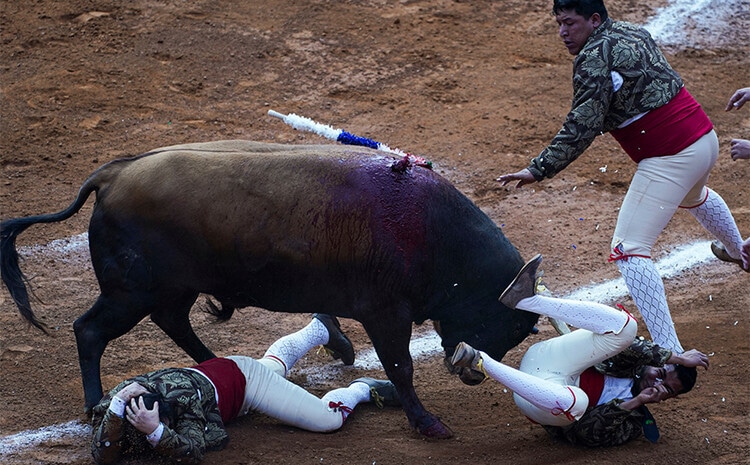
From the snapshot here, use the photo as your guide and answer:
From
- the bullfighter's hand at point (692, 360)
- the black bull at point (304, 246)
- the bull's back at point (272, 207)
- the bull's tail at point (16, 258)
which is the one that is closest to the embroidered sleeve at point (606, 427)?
the bullfighter's hand at point (692, 360)

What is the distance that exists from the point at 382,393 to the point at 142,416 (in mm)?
1693

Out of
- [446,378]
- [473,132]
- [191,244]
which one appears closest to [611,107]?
[446,378]

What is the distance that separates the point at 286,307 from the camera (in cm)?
558

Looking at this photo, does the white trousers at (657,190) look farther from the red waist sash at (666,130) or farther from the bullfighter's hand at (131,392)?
the bullfighter's hand at (131,392)

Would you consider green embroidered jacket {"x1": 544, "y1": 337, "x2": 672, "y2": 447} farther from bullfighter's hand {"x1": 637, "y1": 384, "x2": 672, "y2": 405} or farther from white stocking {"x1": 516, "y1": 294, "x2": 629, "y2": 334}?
white stocking {"x1": 516, "y1": 294, "x2": 629, "y2": 334}

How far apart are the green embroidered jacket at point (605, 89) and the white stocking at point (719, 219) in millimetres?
983

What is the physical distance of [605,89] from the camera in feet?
17.8

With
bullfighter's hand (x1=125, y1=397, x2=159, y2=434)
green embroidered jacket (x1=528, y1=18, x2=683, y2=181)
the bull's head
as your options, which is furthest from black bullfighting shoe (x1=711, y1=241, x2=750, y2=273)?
bullfighter's hand (x1=125, y1=397, x2=159, y2=434)

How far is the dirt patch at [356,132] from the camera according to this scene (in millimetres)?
5590

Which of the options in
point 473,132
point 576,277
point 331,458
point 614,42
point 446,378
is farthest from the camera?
point 473,132

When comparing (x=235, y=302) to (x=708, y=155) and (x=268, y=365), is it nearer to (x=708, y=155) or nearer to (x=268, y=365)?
(x=268, y=365)

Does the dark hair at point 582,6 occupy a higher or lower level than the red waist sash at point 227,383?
higher

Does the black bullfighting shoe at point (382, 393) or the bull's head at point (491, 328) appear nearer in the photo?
the bull's head at point (491, 328)

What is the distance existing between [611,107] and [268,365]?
2539 millimetres
